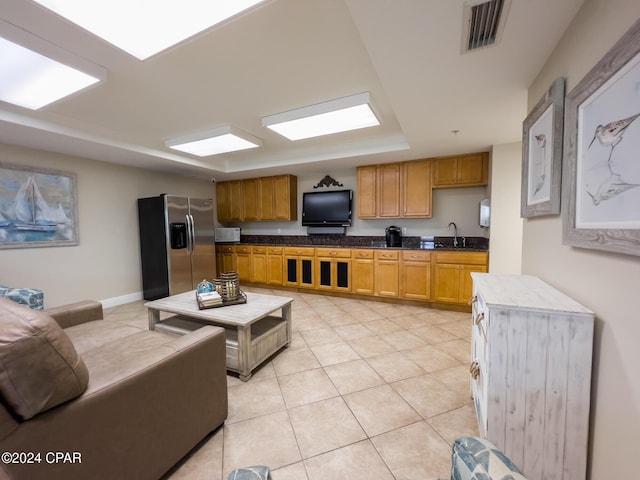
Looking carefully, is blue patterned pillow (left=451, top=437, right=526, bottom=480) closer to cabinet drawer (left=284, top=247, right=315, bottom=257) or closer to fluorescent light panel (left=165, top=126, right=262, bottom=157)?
fluorescent light panel (left=165, top=126, right=262, bottom=157)

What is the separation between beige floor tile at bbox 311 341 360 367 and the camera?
245 centimetres

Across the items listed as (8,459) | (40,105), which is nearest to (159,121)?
(40,105)

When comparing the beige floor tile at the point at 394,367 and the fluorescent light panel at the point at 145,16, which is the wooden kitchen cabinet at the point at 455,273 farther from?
the fluorescent light panel at the point at 145,16

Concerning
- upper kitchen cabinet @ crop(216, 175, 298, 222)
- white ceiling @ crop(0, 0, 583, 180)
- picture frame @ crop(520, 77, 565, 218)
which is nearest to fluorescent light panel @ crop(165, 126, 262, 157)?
white ceiling @ crop(0, 0, 583, 180)

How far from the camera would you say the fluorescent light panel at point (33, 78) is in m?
1.73

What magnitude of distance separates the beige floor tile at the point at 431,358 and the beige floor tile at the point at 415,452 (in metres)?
0.74

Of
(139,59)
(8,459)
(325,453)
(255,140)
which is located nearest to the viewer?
(8,459)

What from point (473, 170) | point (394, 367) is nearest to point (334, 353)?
point (394, 367)

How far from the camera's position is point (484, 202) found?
364 cm

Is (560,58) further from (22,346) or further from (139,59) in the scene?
(22,346)

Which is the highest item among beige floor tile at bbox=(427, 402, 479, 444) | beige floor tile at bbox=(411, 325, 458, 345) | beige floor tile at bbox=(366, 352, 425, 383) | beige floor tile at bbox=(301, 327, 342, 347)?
beige floor tile at bbox=(301, 327, 342, 347)

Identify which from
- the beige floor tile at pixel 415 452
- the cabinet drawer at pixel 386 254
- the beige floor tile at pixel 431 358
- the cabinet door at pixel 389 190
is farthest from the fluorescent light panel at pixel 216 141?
A: the beige floor tile at pixel 415 452

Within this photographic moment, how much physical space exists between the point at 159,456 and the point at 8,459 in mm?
589

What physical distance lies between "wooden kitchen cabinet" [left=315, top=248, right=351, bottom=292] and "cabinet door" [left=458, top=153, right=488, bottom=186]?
6.69 feet
